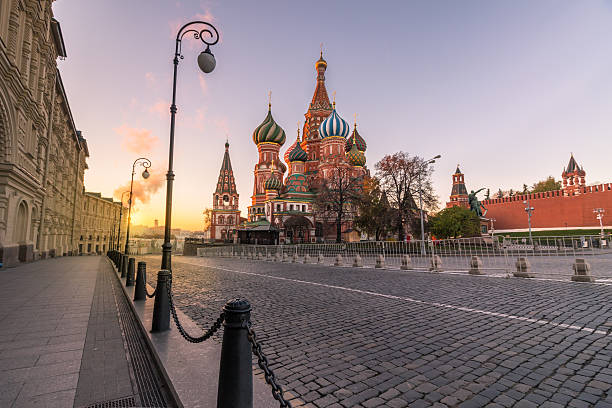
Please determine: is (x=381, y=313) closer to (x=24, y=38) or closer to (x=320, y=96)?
(x=24, y=38)

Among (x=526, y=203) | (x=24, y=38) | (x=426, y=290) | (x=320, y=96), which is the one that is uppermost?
(x=320, y=96)

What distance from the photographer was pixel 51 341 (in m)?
4.12

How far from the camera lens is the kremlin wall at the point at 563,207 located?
47688mm

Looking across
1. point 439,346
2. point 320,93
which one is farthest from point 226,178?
point 439,346

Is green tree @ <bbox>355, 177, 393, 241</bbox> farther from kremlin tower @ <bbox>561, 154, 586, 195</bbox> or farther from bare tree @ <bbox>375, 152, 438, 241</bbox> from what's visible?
kremlin tower @ <bbox>561, 154, 586, 195</bbox>

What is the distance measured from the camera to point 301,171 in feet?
186

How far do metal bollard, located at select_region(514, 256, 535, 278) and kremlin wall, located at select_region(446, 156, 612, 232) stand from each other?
5101 centimetres

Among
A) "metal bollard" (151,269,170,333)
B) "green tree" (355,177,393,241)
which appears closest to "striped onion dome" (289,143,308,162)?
"green tree" (355,177,393,241)

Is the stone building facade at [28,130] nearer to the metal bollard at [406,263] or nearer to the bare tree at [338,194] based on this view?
the metal bollard at [406,263]

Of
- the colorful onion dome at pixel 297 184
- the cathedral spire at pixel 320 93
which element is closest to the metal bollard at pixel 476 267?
the colorful onion dome at pixel 297 184

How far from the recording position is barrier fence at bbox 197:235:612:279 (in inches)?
467

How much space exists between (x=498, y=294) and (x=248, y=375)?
286 inches

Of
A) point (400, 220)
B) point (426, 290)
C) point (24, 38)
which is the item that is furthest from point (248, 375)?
point (400, 220)

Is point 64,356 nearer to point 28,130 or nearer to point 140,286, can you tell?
point 140,286
